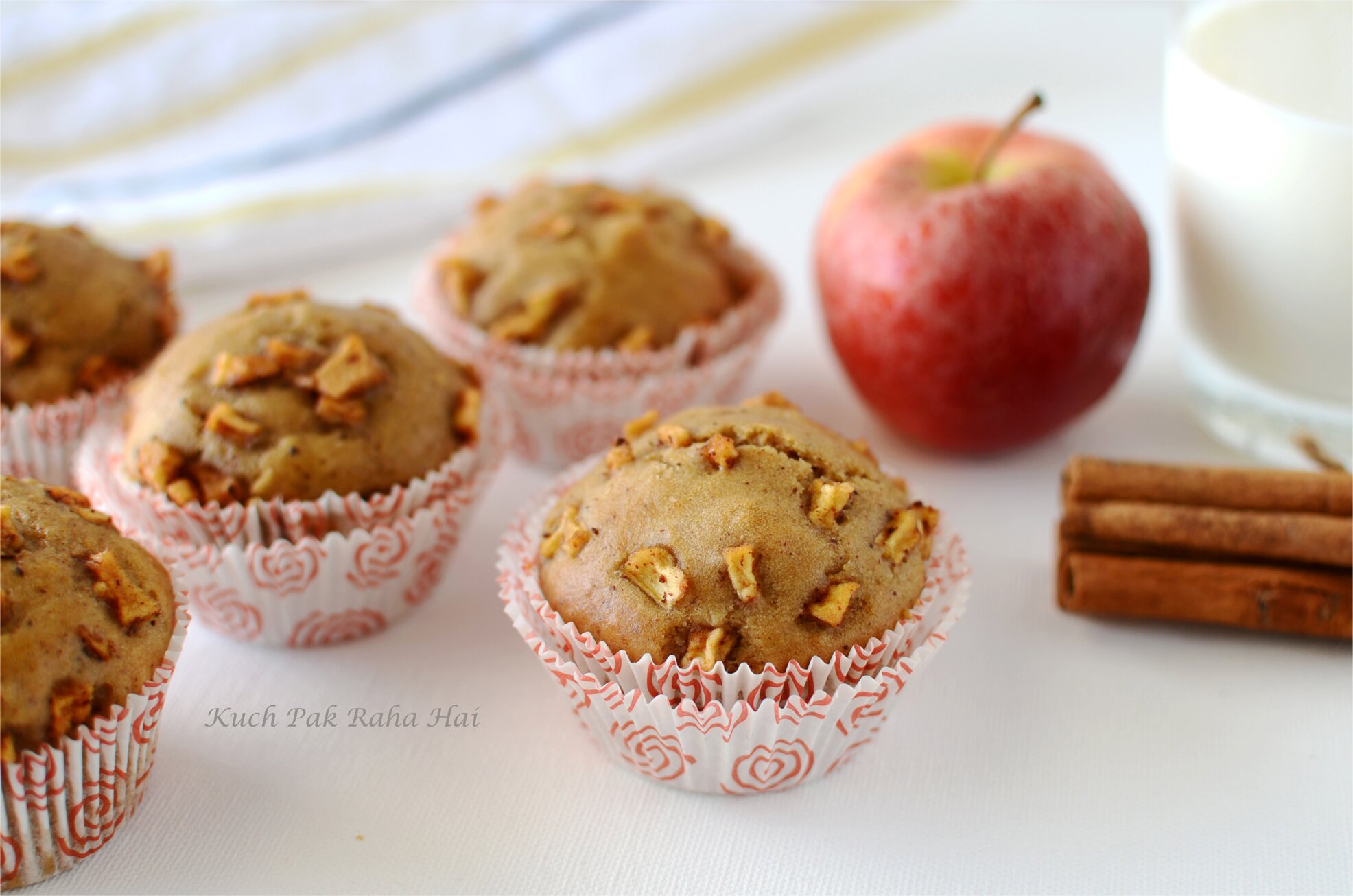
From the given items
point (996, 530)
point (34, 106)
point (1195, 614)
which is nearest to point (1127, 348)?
point (996, 530)

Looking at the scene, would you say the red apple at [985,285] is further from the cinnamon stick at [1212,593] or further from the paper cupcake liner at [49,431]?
the paper cupcake liner at [49,431]

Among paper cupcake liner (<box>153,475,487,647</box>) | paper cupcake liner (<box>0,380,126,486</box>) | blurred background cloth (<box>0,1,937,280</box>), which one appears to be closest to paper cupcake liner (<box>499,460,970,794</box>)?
paper cupcake liner (<box>153,475,487,647</box>)

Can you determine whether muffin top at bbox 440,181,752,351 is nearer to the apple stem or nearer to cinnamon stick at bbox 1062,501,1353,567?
the apple stem

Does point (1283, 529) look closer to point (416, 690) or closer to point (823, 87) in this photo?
point (416, 690)

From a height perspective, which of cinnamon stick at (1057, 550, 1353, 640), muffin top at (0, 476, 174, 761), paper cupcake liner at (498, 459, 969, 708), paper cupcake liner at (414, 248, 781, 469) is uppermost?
muffin top at (0, 476, 174, 761)

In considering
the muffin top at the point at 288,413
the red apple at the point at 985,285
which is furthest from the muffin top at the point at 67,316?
the red apple at the point at 985,285

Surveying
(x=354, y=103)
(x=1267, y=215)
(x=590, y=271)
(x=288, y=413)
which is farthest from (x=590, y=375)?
(x=354, y=103)

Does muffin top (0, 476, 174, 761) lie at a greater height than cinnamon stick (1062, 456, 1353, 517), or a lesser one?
greater
